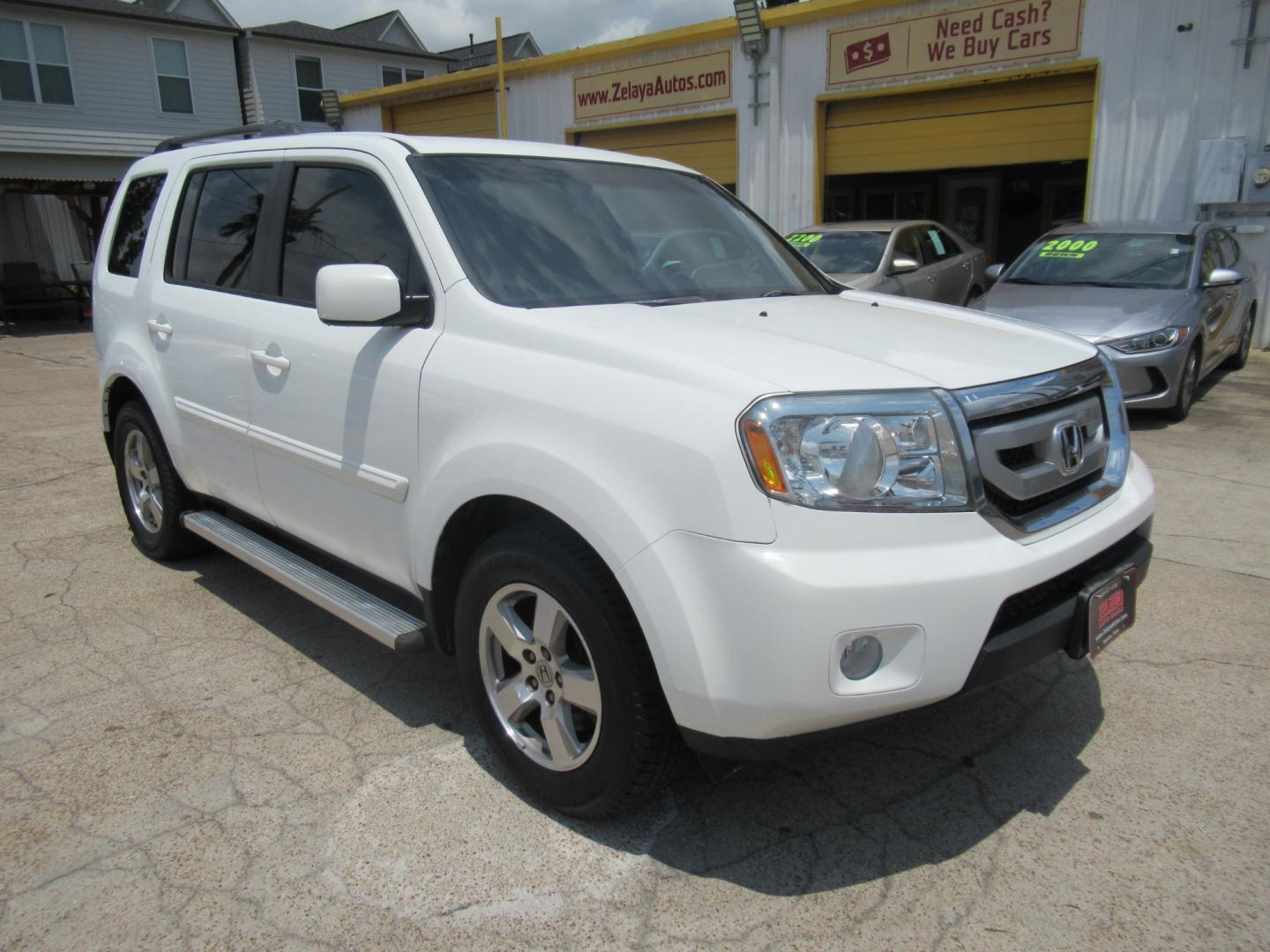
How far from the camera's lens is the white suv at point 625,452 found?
2104mm

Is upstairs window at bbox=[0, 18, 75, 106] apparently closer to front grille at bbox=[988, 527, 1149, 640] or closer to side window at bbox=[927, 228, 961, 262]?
side window at bbox=[927, 228, 961, 262]

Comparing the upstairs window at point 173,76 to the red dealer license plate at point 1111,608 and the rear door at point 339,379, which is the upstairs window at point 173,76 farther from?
the red dealer license plate at point 1111,608

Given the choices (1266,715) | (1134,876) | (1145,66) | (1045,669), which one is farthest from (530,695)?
(1145,66)

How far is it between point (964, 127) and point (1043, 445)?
39.8 feet

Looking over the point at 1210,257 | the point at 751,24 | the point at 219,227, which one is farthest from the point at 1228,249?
the point at 219,227

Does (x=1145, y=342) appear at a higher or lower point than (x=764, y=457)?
lower

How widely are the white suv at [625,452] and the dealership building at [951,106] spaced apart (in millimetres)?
9720

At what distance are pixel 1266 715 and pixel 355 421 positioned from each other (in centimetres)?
308

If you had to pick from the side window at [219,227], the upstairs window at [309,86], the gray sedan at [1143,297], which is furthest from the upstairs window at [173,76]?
the side window at [219,227]

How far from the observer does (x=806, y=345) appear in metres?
2.46

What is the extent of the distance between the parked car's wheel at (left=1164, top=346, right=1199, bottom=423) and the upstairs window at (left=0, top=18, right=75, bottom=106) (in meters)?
23.1

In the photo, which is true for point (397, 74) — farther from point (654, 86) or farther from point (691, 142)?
point (691, 142)

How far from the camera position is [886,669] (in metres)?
2.12

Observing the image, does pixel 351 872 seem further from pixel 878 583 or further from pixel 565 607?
pixel 878 583
